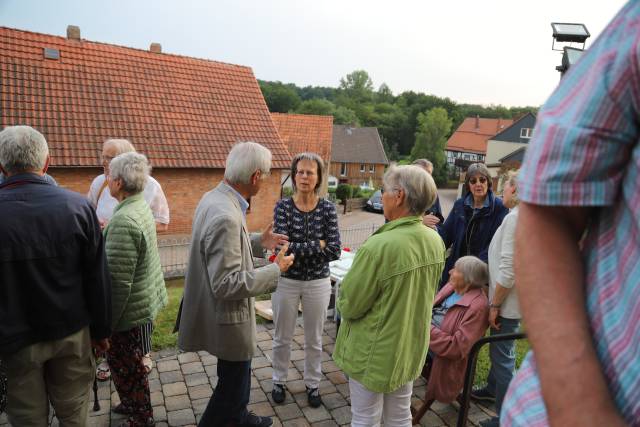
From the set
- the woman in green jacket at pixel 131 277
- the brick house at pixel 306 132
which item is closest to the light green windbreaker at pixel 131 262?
the woman in green jacket at pixel 131 277

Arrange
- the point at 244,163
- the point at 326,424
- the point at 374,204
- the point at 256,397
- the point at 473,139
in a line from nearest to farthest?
the point at 244,163
the point at 326,424
the point at 256,397
the point at 374,204
the point at 473,139

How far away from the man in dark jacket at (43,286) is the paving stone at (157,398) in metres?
1.11

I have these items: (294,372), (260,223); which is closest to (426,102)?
(260,223)

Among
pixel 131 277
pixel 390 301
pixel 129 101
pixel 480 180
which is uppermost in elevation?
pixel 129 101

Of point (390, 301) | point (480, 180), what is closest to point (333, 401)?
point (390, 301)

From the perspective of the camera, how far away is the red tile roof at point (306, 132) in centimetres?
3312

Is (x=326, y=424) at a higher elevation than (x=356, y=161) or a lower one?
higher

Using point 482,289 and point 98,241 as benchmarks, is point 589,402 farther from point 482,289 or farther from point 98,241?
point 482,289

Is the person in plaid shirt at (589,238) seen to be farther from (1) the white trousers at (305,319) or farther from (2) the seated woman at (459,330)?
(1) the white trousers at (305,319)

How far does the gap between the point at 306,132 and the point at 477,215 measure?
29728 millimetres

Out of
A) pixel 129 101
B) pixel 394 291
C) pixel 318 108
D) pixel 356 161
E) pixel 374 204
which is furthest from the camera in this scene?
pixel 318 108

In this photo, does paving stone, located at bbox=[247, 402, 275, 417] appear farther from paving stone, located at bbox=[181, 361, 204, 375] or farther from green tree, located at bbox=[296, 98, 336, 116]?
green tree, located at bbox=[296, 98, 336, 116]

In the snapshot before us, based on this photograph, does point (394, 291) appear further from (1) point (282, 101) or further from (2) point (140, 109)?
(1) point (282, 101)

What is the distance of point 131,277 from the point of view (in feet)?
10.4
